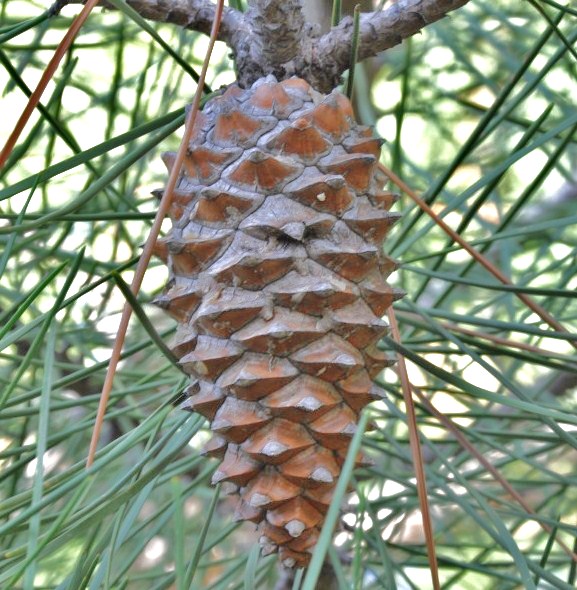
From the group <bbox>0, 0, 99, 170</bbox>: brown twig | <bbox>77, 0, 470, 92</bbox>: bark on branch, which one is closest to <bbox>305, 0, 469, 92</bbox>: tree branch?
<bbox>77, 0, 470, 92</bbox>: bark on branch

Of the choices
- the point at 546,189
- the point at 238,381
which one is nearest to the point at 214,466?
the point at 238,381

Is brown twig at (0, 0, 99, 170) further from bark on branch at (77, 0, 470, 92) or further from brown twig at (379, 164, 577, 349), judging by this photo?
brown twig at (379, 164, 577, 349)

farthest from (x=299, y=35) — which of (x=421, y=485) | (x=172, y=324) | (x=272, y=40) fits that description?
(x=172, y=324)

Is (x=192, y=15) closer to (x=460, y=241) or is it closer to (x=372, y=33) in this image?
(x=372, y=33)

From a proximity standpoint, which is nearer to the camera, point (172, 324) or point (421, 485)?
point (421, 485)

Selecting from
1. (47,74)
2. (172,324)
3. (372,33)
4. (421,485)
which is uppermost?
(172,324)

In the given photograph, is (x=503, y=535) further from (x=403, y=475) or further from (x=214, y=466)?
(x=403, y=475)
